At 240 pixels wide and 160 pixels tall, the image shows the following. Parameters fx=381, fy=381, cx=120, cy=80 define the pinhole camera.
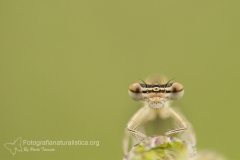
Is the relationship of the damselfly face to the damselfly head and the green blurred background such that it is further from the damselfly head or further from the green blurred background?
the green blurred background

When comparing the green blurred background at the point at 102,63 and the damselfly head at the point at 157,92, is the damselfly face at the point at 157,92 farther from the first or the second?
the green blurred background at the point at 102,63

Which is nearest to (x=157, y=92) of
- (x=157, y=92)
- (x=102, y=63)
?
(x=157, y=92)

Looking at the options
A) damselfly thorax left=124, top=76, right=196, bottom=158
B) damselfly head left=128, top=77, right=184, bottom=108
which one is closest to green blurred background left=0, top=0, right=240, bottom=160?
damselfly thorax left=124, top=76, right=196, bottom=158

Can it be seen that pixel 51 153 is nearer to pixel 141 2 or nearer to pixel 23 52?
pixel 23 52

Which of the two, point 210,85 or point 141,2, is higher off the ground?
point 141,2

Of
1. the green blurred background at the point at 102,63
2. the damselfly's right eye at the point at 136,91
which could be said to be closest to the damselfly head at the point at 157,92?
the damselfly's right eye at the point at 136,91

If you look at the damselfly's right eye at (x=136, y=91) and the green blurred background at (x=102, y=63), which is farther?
the green blurred background at (x=102, y=63)

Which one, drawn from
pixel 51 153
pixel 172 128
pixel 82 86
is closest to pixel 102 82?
pixel 82 86
